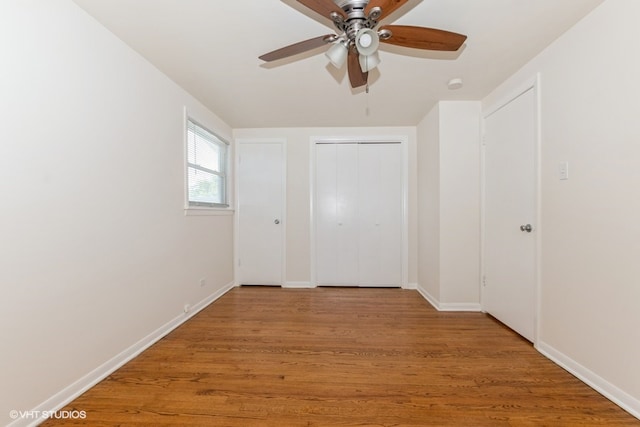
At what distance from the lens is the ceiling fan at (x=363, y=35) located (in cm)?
137

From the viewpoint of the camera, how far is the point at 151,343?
2.21 meters

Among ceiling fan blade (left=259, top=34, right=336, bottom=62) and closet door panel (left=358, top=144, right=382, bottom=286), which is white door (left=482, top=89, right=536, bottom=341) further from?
ceiling fan blade (left=259, top=34, right=336, bottom=62)

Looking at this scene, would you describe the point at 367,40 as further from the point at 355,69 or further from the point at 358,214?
the point at 358,214

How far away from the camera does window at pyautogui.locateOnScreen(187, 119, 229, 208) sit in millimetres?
2953

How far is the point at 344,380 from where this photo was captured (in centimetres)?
174

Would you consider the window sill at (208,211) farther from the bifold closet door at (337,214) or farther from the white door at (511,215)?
the white door at (511,215)

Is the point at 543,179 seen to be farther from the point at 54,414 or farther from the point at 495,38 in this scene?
the point at 54,414

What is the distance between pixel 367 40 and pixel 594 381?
237cm

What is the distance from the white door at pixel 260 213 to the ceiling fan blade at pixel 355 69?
2.15 metres

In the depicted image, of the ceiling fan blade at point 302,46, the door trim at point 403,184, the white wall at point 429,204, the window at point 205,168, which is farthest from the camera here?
the door trim at point 403,184

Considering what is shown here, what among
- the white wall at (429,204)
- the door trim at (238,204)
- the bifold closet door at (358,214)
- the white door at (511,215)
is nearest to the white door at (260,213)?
the door trim at (238,204)

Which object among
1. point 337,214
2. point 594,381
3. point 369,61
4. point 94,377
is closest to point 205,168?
point 337,214

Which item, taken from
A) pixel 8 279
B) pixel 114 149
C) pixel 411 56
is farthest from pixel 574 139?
pixel 8 279

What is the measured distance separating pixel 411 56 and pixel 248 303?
117 inches
